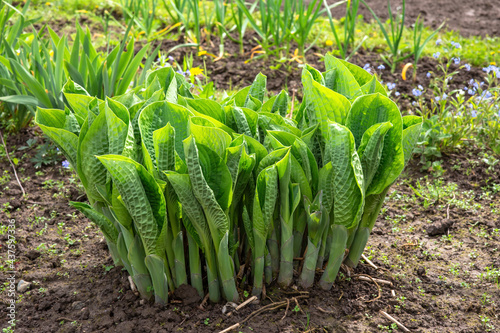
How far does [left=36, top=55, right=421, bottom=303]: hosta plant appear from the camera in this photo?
1.60m

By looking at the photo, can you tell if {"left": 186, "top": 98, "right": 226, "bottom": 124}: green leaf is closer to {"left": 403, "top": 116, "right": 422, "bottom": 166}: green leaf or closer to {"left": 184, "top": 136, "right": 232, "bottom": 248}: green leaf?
{"left": 184, "top": 136, "right": 232, "bottom": 248}: green leaf

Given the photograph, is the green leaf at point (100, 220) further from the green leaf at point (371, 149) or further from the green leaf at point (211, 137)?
the green leaf at point (371, 149)

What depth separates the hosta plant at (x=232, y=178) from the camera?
63.2 inches

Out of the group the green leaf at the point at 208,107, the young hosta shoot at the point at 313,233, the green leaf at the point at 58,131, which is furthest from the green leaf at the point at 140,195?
the young hosta shoot at the point at 313,233

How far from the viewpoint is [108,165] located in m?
1.48

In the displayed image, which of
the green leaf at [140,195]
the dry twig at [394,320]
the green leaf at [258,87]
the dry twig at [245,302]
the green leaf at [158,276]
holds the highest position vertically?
the green leaf at [258,87]

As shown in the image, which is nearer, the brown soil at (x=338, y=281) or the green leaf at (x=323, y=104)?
the green leaf at (x=323, y=104)

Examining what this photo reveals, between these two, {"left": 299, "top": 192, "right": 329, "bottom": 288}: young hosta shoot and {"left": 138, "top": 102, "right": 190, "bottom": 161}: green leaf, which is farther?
{"left": 299, "top": 192, "right": 329, "bottom": 288}: young hosta shoot

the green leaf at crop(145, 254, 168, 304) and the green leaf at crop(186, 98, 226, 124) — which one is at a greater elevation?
the green leaf at crop(186, 98, 226, 124)

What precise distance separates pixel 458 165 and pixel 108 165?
8.44ft

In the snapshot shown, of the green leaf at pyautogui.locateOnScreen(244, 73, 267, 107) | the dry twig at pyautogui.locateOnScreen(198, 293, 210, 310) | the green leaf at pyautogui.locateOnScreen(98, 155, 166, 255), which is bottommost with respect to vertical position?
the dry twig at pyautogui.locateOnScreen(198, 293, 210, 310)

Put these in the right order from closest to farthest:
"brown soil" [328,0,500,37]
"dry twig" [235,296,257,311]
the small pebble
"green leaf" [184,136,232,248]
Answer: "green leaf" [184,136,232,248] → "dry twig" [235,296,257,311] → the small pebble → "brown soil" [328,0,500,37]

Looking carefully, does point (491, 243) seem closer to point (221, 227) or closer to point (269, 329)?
point (269, 329)

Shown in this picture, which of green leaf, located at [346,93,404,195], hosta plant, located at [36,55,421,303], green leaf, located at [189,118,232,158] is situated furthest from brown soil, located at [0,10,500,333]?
green leaf, located at [189,118,232,158]
